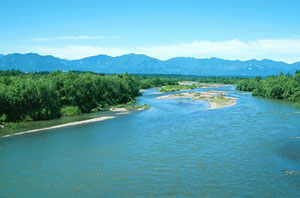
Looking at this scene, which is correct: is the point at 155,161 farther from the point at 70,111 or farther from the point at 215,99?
the point at 215,99

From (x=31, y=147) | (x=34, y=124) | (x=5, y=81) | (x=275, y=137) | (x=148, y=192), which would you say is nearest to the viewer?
(x=148, y=192)

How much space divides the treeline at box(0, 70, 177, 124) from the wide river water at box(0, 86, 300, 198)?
10.5 m

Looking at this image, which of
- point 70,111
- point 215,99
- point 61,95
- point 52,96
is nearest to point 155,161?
point 52,96

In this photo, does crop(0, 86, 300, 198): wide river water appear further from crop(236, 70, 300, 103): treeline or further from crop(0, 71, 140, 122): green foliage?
crop(236, 70, 300, 103): treeline

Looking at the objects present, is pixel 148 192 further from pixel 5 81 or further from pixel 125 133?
pixel 5 81

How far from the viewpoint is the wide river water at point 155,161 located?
63.5 ft

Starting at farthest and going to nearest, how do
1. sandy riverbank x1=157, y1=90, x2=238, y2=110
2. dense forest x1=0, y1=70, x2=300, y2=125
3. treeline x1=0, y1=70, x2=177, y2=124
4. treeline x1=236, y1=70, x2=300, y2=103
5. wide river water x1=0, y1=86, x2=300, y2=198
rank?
1. treeline x1=236, y1=70, x2=300, y2=103
2. sandy riverbank x1=157, y1=90, x2=238, y2=110
3. dense forest x1=0, y1=70, x2=300, y2=125
4. treeline x1=0, y1=70, x2=177, y2=124
5. wide river water x1=0, y1=86, x2=300, y2=198

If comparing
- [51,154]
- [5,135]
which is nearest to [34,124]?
[5,135]

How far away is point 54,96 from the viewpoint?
51375 mm

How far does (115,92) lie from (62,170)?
164 feet

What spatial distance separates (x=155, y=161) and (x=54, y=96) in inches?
1297

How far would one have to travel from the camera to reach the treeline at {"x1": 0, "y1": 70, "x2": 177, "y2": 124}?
44.0m

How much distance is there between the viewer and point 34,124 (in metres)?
43.6

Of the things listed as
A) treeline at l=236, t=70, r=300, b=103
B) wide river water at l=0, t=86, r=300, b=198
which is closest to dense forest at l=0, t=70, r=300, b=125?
treeline at l=236, t=70, r=300, b=103
